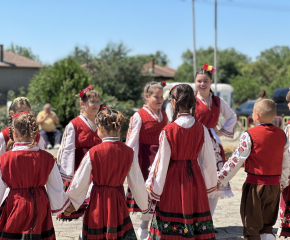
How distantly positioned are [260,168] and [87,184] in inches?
64.5

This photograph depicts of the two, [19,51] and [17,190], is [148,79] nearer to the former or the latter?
[17,190]

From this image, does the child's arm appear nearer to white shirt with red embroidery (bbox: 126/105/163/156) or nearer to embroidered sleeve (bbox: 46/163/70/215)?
white shirt with red embroidery (bbox: 126/105/163/156)

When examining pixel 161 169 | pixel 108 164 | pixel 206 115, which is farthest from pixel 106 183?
pixel 206 115

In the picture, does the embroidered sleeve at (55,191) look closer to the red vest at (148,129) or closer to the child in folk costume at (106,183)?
the child in folk costume at (106,183)

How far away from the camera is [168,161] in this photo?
328 cm

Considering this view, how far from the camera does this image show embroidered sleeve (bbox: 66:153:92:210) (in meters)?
3.03

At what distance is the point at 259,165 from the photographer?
3535 mm

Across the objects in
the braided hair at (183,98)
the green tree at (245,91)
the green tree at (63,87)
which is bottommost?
the braided hair at (183,98)

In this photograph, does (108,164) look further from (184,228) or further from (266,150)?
(266,150)

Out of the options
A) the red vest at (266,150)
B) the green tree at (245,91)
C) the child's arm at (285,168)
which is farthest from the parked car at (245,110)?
the green tree at (245,91)

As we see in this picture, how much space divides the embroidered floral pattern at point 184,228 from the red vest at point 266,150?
0.73 metres

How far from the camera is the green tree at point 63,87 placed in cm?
1294

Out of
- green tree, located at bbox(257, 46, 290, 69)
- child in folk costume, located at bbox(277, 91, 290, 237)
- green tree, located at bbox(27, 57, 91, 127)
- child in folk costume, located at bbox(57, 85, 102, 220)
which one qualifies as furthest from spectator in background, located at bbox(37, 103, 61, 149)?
green tree, located at bbox(257, 46, 290, 69)

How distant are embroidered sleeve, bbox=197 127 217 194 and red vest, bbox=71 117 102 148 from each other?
4.04 ft
